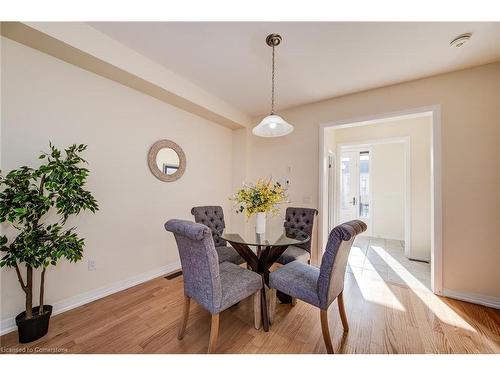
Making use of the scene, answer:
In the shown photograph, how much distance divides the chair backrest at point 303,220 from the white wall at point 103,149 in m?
1.64

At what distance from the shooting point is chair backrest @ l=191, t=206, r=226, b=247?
8.43ft

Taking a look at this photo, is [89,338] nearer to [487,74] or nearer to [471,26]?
[471,26]

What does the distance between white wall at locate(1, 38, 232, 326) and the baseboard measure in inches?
1.9

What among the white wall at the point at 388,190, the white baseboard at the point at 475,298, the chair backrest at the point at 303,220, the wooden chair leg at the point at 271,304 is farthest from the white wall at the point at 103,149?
the white wall at the point at 388,190

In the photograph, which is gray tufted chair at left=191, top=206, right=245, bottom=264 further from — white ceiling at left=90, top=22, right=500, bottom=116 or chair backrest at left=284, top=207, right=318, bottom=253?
white ceiling at left=90, top=22, right=500, bottom=116

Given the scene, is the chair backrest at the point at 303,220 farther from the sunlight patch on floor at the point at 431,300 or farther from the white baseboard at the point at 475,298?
the white baseboard at the point at 475,298

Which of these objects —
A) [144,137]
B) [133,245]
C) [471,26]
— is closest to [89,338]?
[133,245]

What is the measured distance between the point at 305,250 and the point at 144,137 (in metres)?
2.60

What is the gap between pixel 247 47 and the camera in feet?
6.57

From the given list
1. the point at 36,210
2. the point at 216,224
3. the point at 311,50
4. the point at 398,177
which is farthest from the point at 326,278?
the point at 398,177

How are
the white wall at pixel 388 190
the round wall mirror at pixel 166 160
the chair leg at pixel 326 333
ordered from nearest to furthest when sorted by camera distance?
1. the chair leg at pixel 326 333
2. the round wall mirror at pixel 166 160
3. the white wall at pixel 388 190

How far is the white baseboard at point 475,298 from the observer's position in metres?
2.12

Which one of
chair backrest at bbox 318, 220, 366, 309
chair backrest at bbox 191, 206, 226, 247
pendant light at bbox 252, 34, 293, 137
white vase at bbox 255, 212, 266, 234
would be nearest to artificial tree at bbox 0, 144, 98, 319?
chair backrest at bbox 191, 206, 226, 247
